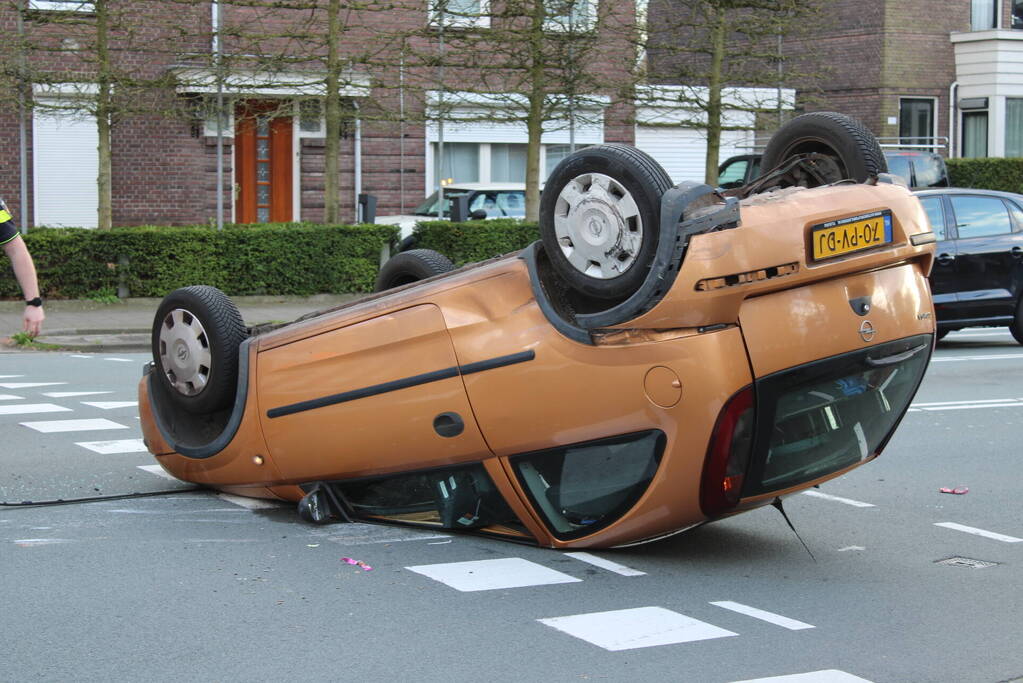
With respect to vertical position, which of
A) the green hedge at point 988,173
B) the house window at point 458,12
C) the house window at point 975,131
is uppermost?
the house window at point 458,12

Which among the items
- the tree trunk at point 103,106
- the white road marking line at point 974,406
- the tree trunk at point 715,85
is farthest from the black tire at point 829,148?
the tree trunk at point 715,85

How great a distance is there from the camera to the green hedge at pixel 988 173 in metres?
31.2

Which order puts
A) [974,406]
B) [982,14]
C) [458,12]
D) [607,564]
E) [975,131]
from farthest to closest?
[975,131] → [982,14] → [458,12] → [974,406] → [607,564]

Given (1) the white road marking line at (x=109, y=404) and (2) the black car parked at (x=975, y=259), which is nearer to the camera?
(1) the white road marking line at (x=109, y=404)

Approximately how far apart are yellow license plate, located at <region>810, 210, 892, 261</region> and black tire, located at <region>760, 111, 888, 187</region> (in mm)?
404

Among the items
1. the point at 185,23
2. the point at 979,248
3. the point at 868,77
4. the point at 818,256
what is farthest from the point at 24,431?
the point at 868,77

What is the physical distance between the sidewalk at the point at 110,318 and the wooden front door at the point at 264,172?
725 centimetres

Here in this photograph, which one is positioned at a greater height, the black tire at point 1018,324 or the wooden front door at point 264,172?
the wooden front door at point 264,172

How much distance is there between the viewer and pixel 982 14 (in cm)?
3612

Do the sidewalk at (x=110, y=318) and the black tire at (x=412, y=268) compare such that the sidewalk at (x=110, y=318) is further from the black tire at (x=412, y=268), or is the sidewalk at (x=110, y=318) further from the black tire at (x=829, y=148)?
the black tire at (x=829, y=148)

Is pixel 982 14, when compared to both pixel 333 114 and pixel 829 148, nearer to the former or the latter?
pixel 333 114

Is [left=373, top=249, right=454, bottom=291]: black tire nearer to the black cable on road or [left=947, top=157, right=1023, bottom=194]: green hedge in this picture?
the black cable on road

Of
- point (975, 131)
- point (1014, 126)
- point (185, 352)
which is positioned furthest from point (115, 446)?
point (1014, 126)

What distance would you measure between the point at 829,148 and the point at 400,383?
2123 mm
